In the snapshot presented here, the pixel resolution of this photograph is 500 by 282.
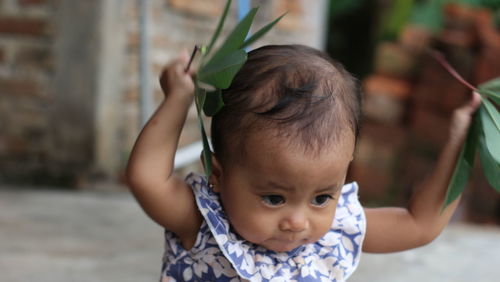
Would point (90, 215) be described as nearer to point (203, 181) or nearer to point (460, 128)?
point (203, 181)

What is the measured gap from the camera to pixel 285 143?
1264 millimetres

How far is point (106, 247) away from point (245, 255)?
1419 millimetres

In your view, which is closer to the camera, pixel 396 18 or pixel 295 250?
pixel 295 250

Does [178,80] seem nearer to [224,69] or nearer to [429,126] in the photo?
[224,69]

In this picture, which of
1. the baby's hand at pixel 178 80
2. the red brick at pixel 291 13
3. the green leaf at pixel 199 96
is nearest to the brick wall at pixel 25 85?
the red brick at pixel 291 13

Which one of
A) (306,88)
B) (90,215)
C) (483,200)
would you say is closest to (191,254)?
(306,88)

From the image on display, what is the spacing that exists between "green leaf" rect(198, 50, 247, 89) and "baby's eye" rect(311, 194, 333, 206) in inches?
10.8

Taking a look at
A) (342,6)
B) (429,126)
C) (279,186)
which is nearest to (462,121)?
(279,186)

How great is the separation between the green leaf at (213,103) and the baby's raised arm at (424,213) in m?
0.46

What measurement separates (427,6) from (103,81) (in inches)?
124

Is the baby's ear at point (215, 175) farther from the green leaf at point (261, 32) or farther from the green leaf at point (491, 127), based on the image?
the green leaf at point (491, 127)

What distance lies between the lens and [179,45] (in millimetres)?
3545

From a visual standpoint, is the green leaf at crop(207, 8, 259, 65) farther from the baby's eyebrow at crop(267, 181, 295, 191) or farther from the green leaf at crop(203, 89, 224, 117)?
the baby's eyebrow at crop(267, 181, 295, 191)

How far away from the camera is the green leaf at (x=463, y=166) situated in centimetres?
152
